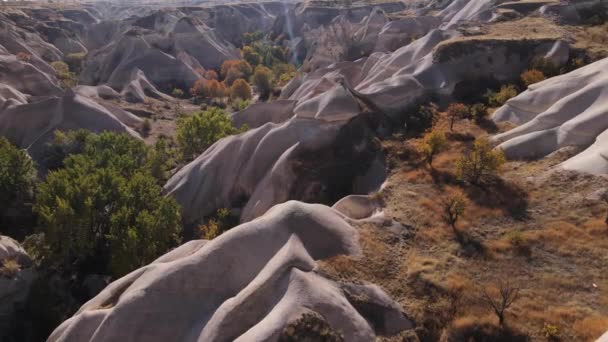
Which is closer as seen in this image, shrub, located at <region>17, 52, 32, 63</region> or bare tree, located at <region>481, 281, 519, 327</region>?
bare tree, located at <region>481, 281, 519, 327</region>

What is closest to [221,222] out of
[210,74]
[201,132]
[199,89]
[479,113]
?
[201,132]

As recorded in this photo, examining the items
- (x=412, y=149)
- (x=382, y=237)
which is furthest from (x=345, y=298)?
(x=412, y=149)

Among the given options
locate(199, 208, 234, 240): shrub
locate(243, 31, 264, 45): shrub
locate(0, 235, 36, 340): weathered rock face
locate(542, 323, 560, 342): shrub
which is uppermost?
locate(542, 323, 560, 342): shrub

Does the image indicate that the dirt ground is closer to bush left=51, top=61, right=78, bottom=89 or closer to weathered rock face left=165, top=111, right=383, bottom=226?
weathered rock face left=165, top=111, right=383, bottom=226

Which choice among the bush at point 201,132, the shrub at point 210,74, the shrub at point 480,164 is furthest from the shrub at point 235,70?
the shrub at point 480,164

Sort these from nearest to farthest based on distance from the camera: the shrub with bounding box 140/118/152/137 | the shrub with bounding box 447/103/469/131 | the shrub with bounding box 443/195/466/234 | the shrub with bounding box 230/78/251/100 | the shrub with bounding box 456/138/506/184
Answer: the shrub with bounding box 443/195/466/234
the shrub with bounding box 456/138/506/184
the shrub with bounding box 447/103/469/131
the shrub with bounding box 140/118/152/137
the shrub with bounding box 230/78/251/100

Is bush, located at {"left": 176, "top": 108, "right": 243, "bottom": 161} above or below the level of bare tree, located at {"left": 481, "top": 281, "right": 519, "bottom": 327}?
below

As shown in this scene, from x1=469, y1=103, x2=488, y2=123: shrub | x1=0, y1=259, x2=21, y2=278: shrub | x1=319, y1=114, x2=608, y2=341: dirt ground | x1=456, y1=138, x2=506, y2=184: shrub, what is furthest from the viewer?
x1=469, y1=103, x2=488, y2=123: shrub

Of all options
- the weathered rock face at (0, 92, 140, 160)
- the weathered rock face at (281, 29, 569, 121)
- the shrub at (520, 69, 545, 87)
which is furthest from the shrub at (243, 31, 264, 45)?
the shrub at (520, 69, 545, 87)
